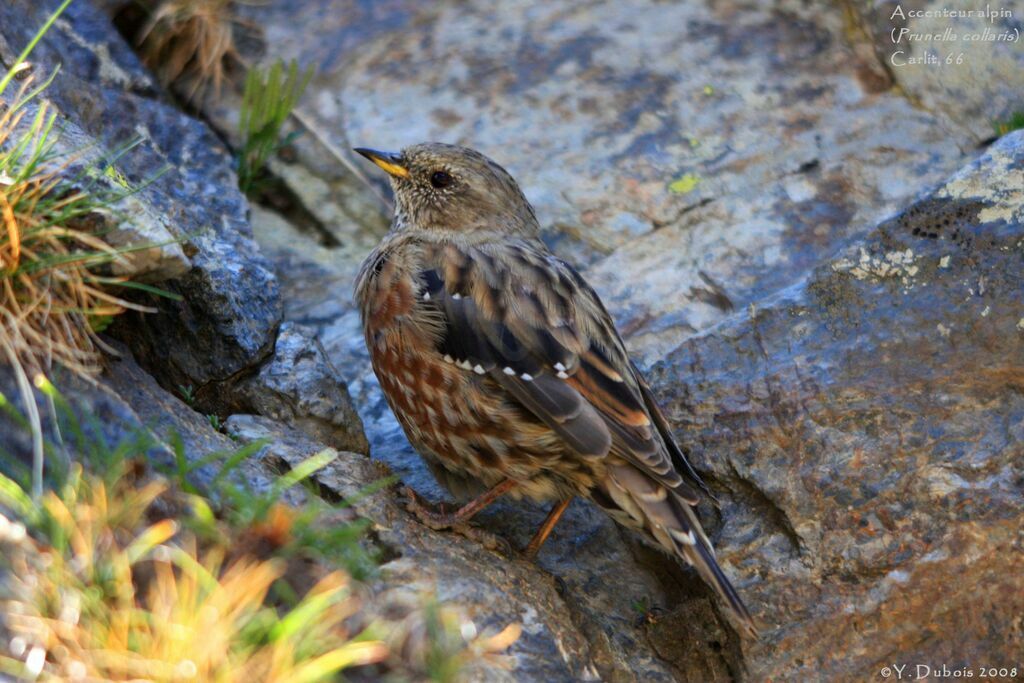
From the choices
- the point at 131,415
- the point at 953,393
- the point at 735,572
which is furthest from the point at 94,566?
the point at 953,393

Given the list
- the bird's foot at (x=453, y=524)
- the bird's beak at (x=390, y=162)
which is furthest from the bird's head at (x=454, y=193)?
the bird's foot at (x=453, y=524)

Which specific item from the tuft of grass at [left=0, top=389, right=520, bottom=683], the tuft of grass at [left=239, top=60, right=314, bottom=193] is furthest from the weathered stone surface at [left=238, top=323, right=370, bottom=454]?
the tuft of grass at [left=239, top=60, right=314, bottom=193]

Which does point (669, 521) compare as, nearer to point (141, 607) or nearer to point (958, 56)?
point (141, 607)

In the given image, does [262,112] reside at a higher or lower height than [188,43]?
lower

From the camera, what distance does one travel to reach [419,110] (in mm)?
6730

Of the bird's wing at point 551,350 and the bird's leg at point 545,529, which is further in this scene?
the bird's leg at point 545,529

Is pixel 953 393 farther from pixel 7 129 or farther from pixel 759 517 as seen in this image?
pixel 7 129

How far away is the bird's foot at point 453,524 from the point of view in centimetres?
443

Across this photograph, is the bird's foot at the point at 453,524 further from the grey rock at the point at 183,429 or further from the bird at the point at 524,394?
the grey rock at the point at 183,429

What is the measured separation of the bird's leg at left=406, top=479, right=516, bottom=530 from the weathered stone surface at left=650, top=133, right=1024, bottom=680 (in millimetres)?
769

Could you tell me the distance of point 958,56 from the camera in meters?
6.50

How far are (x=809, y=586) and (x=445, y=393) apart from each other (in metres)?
→ 1.55

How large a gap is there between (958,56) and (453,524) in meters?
3.99

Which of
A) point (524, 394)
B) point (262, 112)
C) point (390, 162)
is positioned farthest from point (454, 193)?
point (262, 112)
